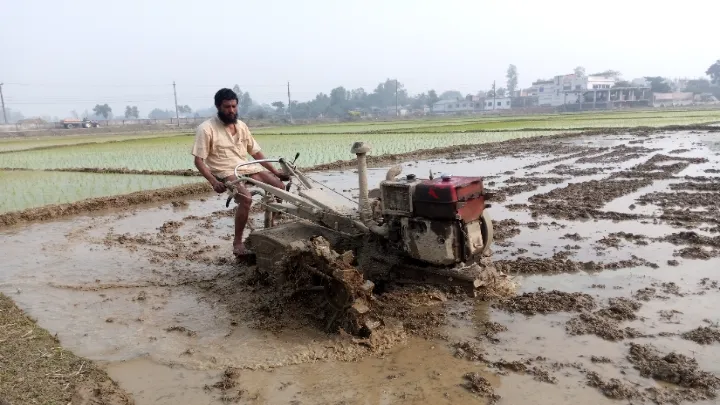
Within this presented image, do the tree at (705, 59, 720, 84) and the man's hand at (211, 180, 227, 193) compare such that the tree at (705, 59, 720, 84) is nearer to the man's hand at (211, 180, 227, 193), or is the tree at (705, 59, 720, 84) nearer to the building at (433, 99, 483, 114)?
the building at (433, 99, 483, 114)

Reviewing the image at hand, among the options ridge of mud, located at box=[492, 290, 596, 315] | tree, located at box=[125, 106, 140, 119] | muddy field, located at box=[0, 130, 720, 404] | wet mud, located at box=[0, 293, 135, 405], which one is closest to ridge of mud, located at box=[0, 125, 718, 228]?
muddy field, located at box=[0, 130, 720, 404]

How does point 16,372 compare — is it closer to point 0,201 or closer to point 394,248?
point 394,248

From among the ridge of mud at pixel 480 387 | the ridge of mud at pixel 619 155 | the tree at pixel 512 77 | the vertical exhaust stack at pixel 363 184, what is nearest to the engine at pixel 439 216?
the vertical exhaust stack at pixel 363 184

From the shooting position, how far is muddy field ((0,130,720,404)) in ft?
10.5

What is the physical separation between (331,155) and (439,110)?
93.5 metres

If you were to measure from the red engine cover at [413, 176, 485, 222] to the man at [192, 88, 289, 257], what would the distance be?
1991mm

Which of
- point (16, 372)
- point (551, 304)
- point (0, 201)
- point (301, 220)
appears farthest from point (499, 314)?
point (0, 201)

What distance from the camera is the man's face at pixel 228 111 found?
17.1 feet

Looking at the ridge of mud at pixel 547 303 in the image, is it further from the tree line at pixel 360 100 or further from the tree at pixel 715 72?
the tree at pixel 715 72

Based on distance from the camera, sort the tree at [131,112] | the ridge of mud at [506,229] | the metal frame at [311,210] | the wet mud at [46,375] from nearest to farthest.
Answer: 1. the wet mud at [46,375]
2. the metal frame at [311,210]
3. the ridge of mud at [506,229]
4. the tree at [131,112]

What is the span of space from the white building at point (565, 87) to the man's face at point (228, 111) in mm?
89505

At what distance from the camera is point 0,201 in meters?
10.3

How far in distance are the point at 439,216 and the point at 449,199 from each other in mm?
162

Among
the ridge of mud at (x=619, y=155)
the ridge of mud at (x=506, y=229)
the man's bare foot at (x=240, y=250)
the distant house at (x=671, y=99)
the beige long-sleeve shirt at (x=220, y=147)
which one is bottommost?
the ridge of mud at (x=506, y=229)
